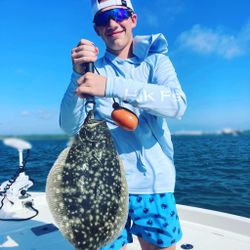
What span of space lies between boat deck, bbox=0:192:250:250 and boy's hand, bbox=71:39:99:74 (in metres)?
3.20

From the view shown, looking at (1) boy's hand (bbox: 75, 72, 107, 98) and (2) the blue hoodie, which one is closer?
(1) boy's hand (bbox: 75, 72, 107, 98)

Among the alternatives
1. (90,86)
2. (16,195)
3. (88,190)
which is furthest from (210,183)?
(90,86)

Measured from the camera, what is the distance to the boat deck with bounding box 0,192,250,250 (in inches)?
186

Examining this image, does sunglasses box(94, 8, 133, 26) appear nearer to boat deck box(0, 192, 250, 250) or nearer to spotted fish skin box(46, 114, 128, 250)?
spotted fish skin box(46, 114, 128, 250)

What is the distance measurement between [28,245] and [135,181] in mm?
2846

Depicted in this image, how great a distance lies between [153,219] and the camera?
280 centimetres

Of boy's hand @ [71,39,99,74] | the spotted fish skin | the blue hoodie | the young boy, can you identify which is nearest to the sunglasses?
the young boy

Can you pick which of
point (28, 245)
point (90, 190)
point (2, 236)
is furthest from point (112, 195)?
point (2, 236)

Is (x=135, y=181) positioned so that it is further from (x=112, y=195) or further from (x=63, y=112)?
(x=63, y=112)

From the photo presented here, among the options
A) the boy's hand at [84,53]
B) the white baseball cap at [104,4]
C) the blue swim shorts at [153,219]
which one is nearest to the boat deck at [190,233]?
the blue swim shorts at [153,219]

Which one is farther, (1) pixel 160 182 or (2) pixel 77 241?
(1) pixel 160 182

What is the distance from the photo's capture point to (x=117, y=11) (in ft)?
8.66

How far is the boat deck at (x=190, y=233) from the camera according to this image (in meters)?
4.71

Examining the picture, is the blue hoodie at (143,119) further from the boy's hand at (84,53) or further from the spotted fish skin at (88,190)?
the spotted fish skin at (88,190)
